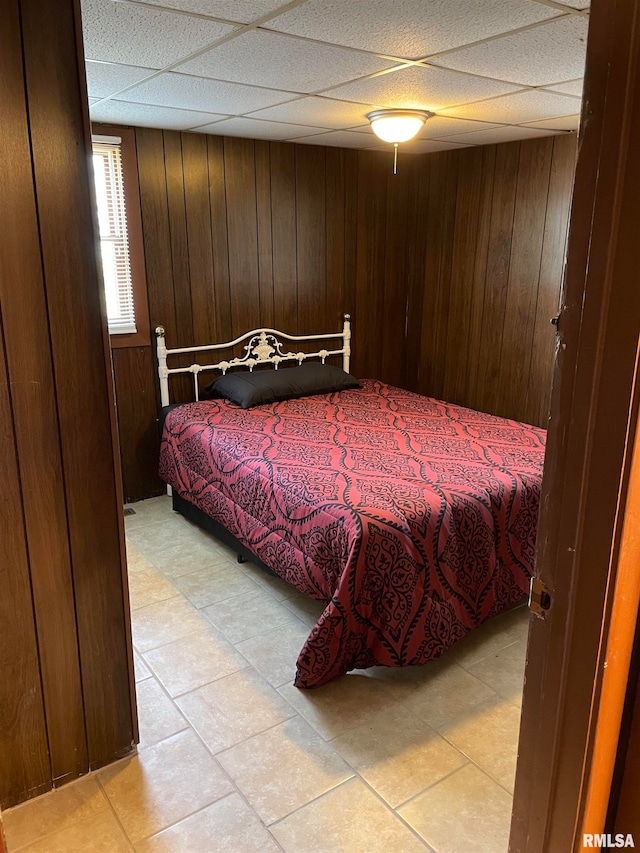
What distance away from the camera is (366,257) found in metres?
4.86

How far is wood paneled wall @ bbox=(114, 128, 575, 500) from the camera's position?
4.02 metres

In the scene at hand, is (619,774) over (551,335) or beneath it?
beneath

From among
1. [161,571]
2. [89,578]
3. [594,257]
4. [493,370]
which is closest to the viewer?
[594,257]

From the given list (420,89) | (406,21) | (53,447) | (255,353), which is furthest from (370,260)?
(53,447)

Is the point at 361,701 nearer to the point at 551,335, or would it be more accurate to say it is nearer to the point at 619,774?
the point at 619,774

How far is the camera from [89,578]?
1.93 metres

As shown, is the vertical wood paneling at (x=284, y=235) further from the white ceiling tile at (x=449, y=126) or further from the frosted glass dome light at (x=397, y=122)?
the frosted glass dome light at (x=397, y=122)

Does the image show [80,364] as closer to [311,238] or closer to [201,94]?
[201,94]

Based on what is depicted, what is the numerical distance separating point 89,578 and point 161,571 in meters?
1.44

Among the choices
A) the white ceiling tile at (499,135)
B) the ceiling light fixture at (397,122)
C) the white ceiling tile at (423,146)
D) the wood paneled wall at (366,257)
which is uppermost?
the white ceiling tile at (423,146)

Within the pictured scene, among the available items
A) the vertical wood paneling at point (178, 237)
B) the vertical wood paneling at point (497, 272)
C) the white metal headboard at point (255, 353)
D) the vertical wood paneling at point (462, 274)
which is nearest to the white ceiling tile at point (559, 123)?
the vertical wood paneling at point (497, 272)

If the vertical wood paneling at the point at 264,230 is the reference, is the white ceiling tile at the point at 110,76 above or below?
above

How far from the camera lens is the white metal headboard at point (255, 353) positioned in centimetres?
409

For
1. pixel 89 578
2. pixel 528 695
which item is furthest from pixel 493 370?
pixel 528 695
